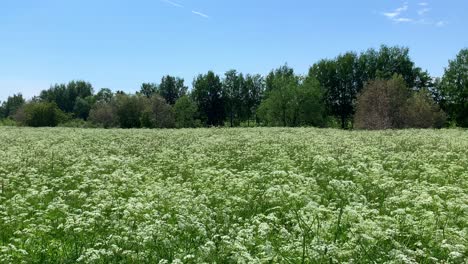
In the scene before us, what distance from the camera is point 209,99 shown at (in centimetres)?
12144

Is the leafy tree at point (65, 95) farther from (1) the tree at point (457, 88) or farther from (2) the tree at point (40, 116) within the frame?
(1) the tree at point (457, 88)

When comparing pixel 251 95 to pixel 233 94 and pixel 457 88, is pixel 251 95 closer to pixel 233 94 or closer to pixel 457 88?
pixel 233 94

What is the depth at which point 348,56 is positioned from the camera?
110m

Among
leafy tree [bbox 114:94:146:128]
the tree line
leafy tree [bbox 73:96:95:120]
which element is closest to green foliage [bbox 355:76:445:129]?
the tree line

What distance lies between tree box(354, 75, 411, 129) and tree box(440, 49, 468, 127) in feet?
58.3

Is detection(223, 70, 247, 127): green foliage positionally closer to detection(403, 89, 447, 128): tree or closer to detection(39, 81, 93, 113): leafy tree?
detection(403, 89, 447, 128): tree

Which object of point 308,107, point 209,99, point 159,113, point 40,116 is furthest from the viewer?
point 209,99

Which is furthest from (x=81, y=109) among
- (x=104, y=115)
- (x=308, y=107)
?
(x=308, y=107)

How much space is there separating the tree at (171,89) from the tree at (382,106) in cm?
8068

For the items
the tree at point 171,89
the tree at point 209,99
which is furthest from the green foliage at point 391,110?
the tree at point 171,89

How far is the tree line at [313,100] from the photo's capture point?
227 feet

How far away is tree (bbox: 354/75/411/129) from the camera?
2648 inches

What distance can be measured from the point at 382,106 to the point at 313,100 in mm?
22583

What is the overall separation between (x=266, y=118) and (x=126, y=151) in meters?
73.3
